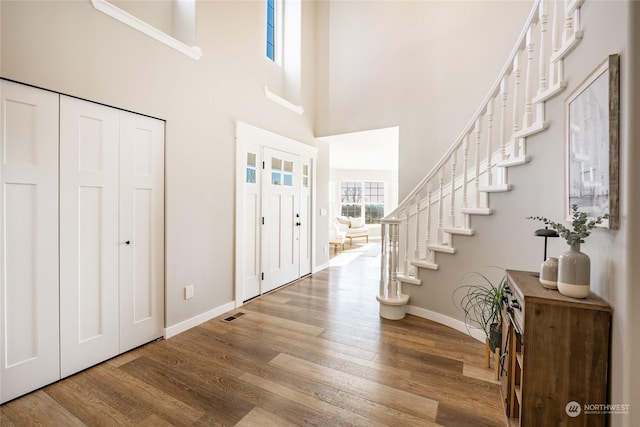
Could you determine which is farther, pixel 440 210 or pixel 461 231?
pixel 440 210

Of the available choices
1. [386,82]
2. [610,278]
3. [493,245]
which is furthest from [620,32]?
[386,82]

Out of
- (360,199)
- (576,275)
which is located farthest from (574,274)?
(360,199)

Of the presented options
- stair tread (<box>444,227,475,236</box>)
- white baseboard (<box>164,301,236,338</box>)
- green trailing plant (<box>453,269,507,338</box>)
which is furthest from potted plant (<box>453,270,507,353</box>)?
white baseboard (<box>164,301,236,338</box>)

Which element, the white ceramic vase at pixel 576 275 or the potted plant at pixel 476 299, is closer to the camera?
the white ceramic vase at pixel 576 275

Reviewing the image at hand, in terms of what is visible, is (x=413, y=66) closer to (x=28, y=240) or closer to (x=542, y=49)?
(x=542, y=49)

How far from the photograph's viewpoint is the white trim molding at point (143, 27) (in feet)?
6.76

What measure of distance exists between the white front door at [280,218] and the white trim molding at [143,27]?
4.43ft

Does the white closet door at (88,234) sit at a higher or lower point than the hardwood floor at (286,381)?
higher

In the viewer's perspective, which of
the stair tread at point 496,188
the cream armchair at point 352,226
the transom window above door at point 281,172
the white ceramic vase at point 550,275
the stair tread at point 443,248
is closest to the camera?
the white ceramic vase at point 550,275

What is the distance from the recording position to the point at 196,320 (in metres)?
2.84

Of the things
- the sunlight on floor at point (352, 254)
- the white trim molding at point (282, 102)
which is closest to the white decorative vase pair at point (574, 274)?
the white trim molding at point (282, 102)

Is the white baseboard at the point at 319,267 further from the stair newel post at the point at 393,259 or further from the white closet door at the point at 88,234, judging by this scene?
the white closet door at the point at 88,234

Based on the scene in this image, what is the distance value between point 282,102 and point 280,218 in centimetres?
165

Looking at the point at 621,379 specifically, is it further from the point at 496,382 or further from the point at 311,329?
the point at 311,329
